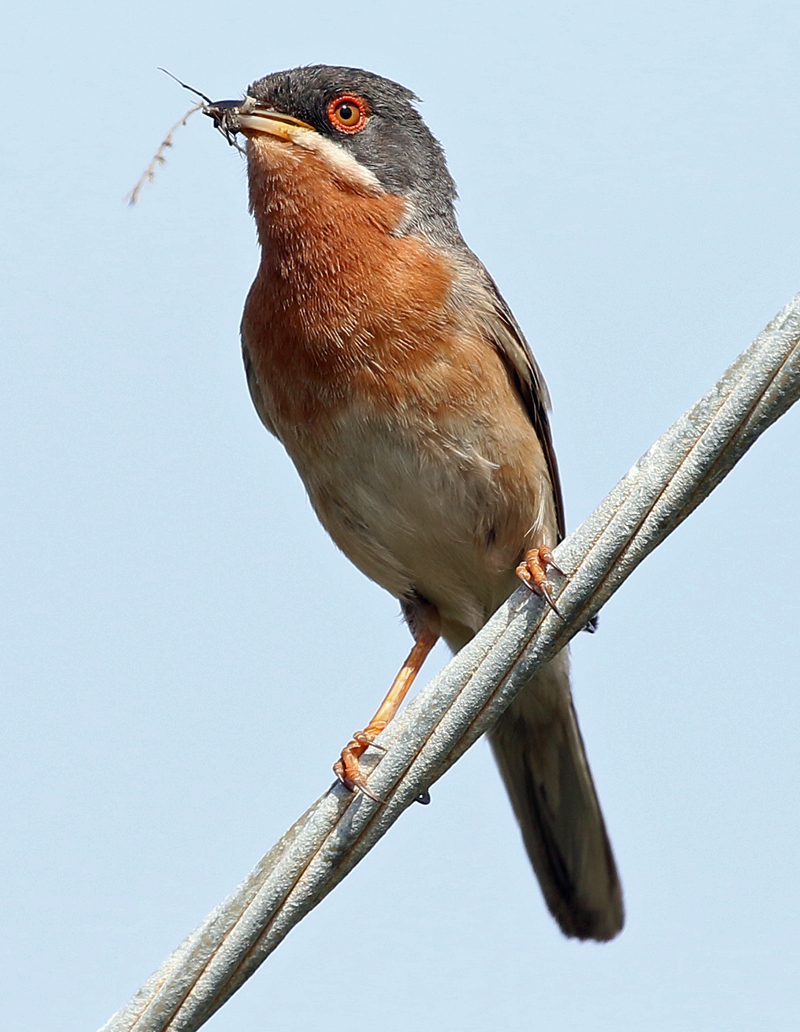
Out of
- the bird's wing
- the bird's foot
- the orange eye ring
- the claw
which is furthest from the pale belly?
the orange eye ring

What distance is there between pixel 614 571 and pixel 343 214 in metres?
2.66

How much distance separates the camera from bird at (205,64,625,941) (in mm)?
5828

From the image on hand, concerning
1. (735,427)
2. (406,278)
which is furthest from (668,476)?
(406,278)

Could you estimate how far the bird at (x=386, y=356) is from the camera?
5.83 meters

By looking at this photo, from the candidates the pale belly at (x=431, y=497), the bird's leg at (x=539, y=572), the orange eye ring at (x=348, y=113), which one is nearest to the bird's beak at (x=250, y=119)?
the orange eye ring at (x=348, y=113)

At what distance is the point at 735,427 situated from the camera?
3859 millimetres

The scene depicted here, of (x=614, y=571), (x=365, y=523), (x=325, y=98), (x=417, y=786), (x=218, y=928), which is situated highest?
(x=325, y=98)

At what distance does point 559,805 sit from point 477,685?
10.2 feet

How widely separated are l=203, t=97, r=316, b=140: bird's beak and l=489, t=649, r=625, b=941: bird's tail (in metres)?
2.94

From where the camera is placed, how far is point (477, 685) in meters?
4.18

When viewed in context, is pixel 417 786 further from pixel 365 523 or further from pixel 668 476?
pixel 365 523

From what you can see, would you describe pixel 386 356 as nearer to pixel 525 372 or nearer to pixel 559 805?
pixel 525 372

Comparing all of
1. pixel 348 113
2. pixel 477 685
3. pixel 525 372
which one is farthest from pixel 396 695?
pixel 348 113

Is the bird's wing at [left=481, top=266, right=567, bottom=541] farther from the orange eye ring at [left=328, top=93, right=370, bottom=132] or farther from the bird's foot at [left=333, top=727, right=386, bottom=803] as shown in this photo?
the bird's foot at [left=333, top=727, right=386, bottom=803]
